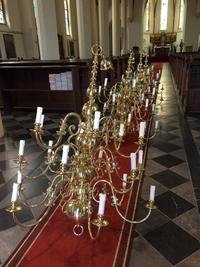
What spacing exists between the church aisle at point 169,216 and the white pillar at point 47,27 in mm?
5014

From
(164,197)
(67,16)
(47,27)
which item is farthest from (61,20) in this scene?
(164,197)

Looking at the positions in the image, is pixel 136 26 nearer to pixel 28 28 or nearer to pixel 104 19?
pixel 104 19

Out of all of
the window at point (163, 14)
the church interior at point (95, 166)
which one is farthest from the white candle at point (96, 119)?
the window at point (163, 14)

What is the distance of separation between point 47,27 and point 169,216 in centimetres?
665

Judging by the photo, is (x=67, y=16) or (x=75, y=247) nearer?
(x=75, y=247)

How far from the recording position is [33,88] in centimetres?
623

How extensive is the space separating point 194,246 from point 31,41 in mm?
15534

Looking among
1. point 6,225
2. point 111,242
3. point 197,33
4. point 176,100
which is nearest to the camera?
point 111,242

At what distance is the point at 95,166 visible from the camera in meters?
1.96

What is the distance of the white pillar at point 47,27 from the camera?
7.08m

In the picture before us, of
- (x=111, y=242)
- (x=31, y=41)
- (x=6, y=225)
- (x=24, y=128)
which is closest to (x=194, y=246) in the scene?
(x=111, y=242)

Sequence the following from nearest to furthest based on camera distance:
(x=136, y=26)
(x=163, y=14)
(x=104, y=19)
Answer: (x=104, y=19) → (x=136, y=26) → (x=163, y=14)

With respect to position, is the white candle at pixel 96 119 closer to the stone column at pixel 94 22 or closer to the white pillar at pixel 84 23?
the white pillar at pixel 84 23

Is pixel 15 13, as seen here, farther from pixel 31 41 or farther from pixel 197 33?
pixel 197 33
